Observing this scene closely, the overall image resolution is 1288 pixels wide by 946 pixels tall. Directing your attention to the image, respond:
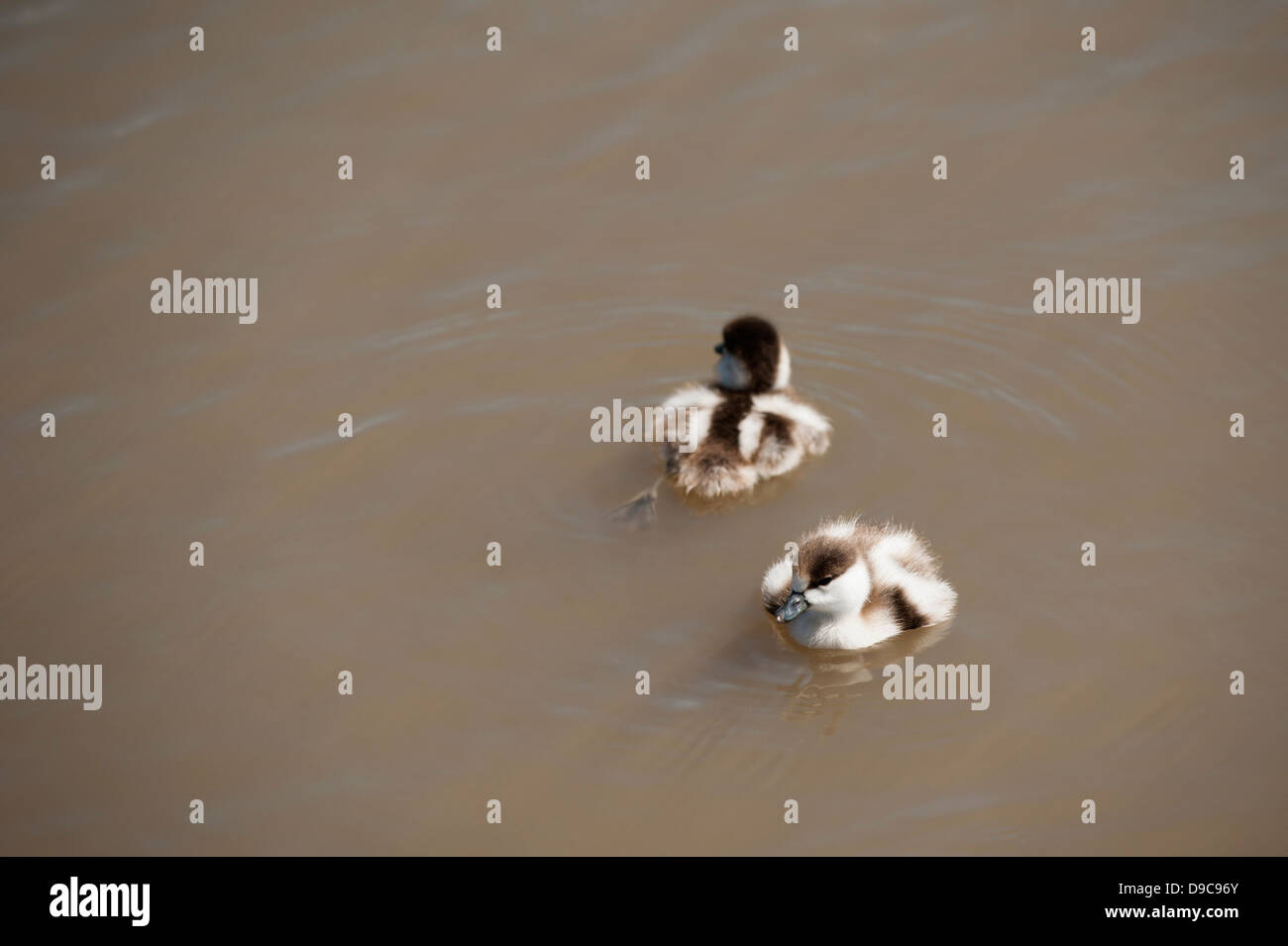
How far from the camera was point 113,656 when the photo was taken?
5.31 meters

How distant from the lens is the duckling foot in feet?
18.7

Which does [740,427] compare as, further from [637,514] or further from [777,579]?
[777,579]

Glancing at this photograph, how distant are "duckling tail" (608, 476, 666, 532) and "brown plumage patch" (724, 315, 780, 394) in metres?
0.76

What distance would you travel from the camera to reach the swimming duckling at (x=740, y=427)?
5746 millimetres

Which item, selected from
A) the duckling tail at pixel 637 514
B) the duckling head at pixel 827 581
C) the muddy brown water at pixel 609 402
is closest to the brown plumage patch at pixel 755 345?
the muddy brown water at pixel 609 402

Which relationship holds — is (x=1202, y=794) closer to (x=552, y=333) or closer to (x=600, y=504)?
(x=600, y=504)

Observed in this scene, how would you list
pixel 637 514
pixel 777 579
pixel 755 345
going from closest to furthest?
pixel 777 579 → pixel 637 514 → pixel 755 345

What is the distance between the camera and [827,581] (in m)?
4.99

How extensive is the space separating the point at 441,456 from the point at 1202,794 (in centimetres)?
341

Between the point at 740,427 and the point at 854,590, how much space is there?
1055 millimetres

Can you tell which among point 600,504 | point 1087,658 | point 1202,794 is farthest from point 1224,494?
point 600,504

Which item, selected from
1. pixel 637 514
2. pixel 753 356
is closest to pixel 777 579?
pixel 637 514

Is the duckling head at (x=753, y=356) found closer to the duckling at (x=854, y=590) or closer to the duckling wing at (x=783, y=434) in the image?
the duckling wing at (x=783, y=434)

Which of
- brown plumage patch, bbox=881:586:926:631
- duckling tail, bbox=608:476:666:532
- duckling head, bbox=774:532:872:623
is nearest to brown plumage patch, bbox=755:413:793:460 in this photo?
duckling tail, bbox=608:476:666:532
